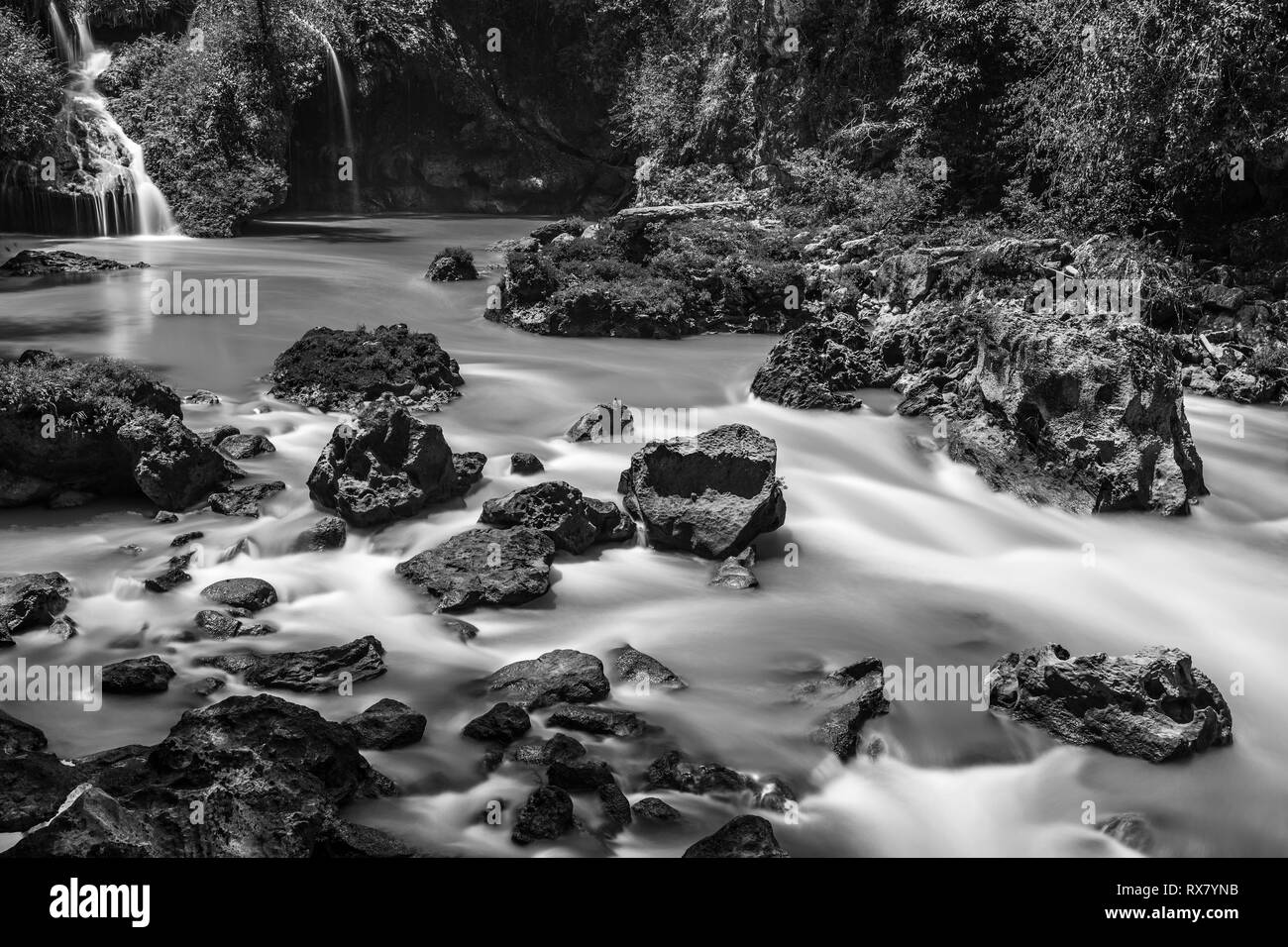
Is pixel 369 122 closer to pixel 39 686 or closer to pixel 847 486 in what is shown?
pixel 847 486

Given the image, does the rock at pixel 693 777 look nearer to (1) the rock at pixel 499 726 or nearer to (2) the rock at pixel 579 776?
(2) the rock at pixel 579 776

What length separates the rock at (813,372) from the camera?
41.6 ft

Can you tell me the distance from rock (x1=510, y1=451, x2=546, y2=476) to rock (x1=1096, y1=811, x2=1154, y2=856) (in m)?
5.91

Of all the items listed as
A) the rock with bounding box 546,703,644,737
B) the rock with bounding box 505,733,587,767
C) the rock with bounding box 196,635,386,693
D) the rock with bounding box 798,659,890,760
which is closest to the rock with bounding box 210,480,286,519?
the rock with bounding box 196,635,386,693

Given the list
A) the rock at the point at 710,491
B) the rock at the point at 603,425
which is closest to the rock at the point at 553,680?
the rock at the point at 710,491

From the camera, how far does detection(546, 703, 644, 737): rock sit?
6363mm

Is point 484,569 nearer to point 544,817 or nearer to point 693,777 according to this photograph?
point 693,777

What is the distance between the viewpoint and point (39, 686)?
6.66m

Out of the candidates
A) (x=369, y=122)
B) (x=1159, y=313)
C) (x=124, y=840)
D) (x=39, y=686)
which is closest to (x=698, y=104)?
(x=369, y=122)

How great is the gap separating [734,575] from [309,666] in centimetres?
315

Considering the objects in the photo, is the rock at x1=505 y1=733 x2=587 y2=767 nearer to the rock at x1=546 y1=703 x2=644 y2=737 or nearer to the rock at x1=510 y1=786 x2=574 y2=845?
the rock at x1=546 y1=703 x2=644 y2=737

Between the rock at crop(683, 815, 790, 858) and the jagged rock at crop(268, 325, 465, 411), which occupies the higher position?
the jagged rock at crop(268, 325, 465, 411)

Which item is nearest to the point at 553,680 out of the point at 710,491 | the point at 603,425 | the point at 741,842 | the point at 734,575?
the point at 741,842

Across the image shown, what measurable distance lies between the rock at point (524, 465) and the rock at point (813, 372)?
3430 mm
